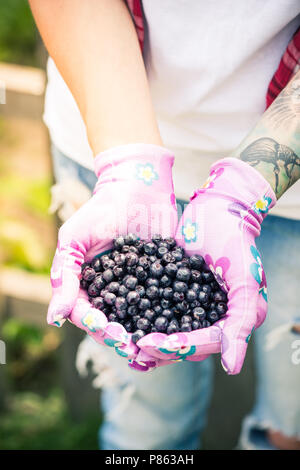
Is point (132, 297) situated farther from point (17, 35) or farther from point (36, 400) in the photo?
point (17, 35)

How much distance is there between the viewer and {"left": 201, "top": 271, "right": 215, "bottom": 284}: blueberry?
Result: 1098 millimetres

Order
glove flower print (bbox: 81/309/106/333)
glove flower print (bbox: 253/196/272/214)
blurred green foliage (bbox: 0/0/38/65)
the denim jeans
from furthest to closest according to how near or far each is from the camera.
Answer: blurred green foliage (bbox: 0/0/38/65) → the denim jeans → glove flower print (bbox: 253/196/272/214) → glove flower print (bbox: 81/309/106/333)

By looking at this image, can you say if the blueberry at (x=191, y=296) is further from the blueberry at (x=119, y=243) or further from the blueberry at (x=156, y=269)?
the blueberry at (x=119, y=243)

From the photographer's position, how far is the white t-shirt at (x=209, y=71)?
112 cm

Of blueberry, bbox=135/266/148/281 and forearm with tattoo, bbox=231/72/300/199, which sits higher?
forearm with tattoo, bbox=231/72/300/199

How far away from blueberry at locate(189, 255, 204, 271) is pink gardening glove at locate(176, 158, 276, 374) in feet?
0.06

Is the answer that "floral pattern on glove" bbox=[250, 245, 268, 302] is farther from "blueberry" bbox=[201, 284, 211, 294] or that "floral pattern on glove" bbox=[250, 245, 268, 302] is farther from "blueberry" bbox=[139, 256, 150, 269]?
"blueberry" bbox=[139, 256, 150, 269]

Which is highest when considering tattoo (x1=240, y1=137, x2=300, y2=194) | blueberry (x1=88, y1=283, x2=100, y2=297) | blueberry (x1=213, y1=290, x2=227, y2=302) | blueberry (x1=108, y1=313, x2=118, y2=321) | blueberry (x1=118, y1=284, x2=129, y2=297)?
tattoo (x1=240, y1=137, x2=300, y2=194)

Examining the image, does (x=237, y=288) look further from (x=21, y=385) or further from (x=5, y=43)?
(x=5, y=43)

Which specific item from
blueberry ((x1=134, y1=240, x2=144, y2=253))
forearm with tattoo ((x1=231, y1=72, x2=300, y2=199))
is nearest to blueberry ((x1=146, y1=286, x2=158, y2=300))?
blueberry ((x1=134, y1=240, x2=144, y2=253))

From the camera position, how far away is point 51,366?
2.51 m
